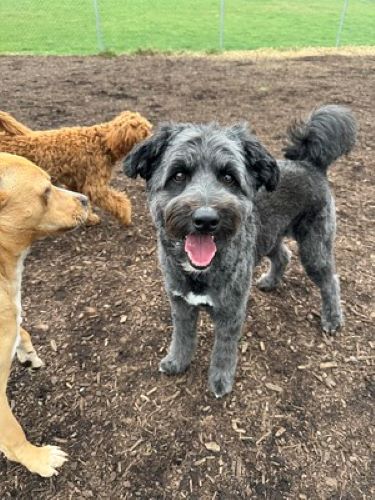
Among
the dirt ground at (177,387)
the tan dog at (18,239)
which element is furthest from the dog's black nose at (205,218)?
the dirt ground at (177,387)

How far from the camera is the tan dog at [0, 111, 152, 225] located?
4.33 meters

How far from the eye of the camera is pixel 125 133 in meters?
4.49

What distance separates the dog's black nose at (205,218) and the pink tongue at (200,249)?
0.12 m

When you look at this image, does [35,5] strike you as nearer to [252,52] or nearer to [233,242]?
[252,52]

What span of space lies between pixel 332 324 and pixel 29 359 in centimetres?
255

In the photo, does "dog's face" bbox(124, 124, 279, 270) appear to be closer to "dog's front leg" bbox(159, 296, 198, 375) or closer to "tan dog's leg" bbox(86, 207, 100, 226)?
"dog's front leg" bbox(159, 296, 198, 375)

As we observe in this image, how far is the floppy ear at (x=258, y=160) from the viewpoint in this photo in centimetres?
256

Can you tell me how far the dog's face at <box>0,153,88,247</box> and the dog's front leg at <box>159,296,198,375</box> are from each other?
98 centimetres

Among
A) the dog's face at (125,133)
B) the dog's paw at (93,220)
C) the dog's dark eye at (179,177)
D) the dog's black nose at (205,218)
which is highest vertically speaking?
the dog's dark eye at (179,177)

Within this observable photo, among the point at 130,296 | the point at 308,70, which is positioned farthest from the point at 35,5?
the point at 130,296

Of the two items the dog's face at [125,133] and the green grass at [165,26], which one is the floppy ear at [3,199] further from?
the green grass at [165,26]

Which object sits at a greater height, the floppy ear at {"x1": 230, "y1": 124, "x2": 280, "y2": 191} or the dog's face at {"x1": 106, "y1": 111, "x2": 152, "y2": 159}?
the floppy ear at {"x1": 230, "y1": 124, "x2": 280, "y2": 191}

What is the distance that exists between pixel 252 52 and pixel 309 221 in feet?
40.2

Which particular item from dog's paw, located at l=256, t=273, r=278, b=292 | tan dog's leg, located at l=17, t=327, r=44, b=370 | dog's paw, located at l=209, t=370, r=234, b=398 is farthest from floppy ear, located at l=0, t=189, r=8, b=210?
dog's paw, located at l=256, t=273, r=278, b=292
